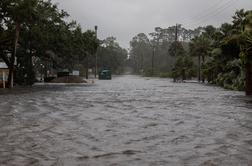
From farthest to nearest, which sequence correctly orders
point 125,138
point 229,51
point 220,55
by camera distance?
point 220,55 → point 229,51 → point 125,138

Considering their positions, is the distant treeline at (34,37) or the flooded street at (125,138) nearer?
the flooded street at (125,138)

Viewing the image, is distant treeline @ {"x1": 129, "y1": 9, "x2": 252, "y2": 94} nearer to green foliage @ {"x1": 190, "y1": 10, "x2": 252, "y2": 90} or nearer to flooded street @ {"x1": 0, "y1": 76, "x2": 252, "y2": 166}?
green foliage @ {"x1": 190, "y1": 10, "x2": 252, "y2": 90}

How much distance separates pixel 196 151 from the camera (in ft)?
26.1

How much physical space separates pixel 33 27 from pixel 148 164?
33598mm

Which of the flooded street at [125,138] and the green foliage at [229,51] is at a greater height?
the green foliage at [229,51]

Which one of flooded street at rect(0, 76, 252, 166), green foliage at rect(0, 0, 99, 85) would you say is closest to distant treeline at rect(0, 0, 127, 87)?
green foliage at rect(0, 0, 99, 85)

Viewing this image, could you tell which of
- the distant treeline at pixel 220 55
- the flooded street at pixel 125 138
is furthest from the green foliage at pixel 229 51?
the flooded street at pixel 125 138

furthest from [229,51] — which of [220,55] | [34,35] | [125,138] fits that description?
[125,138]

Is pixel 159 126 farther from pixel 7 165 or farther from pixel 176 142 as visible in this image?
pixel 7 165

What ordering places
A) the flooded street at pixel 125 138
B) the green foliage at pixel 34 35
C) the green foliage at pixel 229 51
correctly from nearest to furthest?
the flooded street at pixel 125 138
the green foliage at pixel 229 51
the green foliage at pixel 34 35

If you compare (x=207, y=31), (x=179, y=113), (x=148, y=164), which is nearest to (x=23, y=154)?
(x=148, y=164)

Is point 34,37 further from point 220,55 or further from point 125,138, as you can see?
point 125,138

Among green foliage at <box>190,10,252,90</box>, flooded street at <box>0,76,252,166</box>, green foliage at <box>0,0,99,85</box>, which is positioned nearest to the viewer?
flooded street at <box>0,76,252,166</box>

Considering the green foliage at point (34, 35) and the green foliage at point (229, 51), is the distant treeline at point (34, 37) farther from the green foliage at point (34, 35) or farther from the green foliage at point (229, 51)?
the green foliage at point (229, 51)
